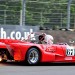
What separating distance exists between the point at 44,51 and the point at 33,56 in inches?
17.0

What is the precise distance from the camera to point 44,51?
11719 millimetres

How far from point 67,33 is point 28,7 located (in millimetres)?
2825

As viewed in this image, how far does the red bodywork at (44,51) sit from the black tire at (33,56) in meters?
0.11

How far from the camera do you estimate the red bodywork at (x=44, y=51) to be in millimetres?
11327

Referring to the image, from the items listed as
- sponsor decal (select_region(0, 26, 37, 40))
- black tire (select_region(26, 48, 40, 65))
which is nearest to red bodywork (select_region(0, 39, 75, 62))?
black tire (select_region(26, 48, 40, 65))

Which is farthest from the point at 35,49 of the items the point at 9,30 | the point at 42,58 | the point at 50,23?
the point at 50,23

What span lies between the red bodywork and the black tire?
0.11m

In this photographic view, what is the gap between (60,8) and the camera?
1945cm

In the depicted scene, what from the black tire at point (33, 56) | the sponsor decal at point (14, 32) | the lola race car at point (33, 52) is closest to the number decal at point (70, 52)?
the lola race car at point (33, 52)

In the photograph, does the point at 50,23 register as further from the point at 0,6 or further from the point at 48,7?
the point at 0,6

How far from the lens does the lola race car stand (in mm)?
11344

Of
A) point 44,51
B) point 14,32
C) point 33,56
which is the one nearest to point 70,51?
point 44,51

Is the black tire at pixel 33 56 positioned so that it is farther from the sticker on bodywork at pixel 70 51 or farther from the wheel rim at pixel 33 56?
the sticker on bodywork at pixel 70 51

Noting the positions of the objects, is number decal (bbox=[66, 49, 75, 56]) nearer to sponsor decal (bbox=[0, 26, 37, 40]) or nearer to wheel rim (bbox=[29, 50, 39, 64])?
wheel rim (bbox=[29, 50, 39, 64])
